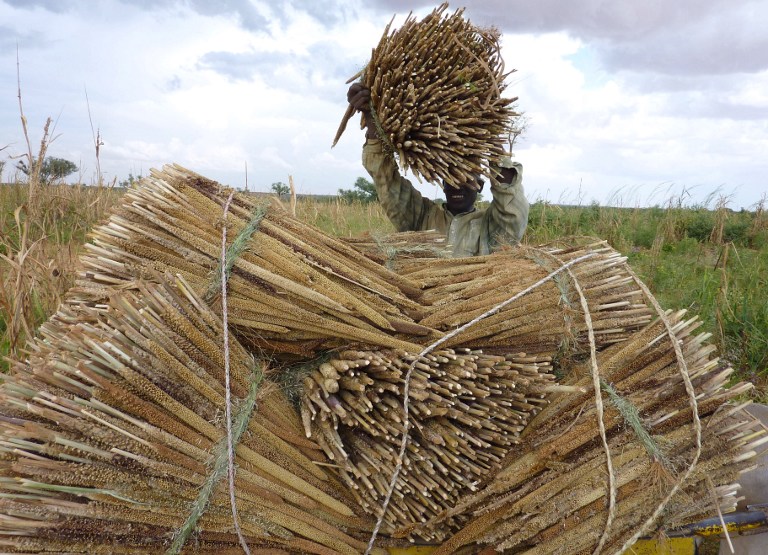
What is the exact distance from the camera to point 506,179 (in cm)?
276

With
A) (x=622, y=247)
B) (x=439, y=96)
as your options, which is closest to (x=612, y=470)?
(x=439, y=96)

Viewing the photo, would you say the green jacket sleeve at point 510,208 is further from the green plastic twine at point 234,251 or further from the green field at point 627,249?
the green plastic twine at point 234,251

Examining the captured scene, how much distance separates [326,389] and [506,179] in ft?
5.56

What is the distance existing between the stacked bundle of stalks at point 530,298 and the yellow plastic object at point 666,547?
2.08 ft

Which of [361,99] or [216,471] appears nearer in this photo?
[216,471]

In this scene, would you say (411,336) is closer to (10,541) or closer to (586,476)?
A: (586,476)

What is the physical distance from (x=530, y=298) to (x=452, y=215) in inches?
59.9

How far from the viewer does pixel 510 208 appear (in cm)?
281

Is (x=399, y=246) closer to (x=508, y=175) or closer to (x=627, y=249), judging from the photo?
(x=508, y=175)

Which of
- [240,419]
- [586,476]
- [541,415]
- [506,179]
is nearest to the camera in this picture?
[240,419]

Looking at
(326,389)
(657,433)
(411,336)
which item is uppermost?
(411,336)

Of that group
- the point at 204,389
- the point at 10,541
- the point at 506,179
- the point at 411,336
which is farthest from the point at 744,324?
→ the point at 10,541

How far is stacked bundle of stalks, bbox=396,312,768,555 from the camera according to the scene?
5.11 ft

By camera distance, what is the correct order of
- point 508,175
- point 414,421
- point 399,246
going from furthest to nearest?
1. point 508,175
2. point 399,246
3. point 414,421
